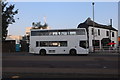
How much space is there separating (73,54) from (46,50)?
3.72 metres

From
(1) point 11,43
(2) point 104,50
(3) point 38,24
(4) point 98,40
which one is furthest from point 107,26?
(1) point 11,43

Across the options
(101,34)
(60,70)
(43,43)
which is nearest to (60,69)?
(60,70)

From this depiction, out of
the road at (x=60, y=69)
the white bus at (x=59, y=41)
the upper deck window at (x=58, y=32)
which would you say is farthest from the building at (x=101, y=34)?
the road at (x=60, y=69)

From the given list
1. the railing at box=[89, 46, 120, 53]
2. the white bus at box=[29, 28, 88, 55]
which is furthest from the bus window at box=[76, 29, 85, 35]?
the railing at box=[89, 46, 120, 53]

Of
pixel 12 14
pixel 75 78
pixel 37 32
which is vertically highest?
pixel 12 14

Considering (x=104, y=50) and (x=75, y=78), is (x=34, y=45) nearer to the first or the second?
(x=104, y=50)

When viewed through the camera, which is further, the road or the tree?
the tree

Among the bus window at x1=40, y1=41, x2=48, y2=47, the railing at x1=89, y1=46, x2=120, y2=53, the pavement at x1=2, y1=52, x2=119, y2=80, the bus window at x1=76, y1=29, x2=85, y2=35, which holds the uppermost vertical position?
the bus window at x1=76, y1=29, x2=85, y2=35

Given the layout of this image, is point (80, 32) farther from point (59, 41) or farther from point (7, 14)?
point (7, 14)

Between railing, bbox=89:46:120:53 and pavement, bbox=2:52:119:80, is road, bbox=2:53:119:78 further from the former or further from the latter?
railing, bbox=89:46:120:53

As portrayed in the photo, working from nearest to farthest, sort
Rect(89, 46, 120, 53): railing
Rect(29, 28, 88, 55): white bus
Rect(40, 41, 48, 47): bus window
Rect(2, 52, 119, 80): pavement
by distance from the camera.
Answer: Rect(2, 52, 119, 80): pavement, Rect(29, 28, 88, 55): white bus, Rect(40, 41, 48, 47): bus window, Rect(89, 46, 120, 53): railing

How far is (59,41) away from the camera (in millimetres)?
28094

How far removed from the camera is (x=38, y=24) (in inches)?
2249

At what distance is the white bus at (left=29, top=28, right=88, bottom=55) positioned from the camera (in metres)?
27.4
